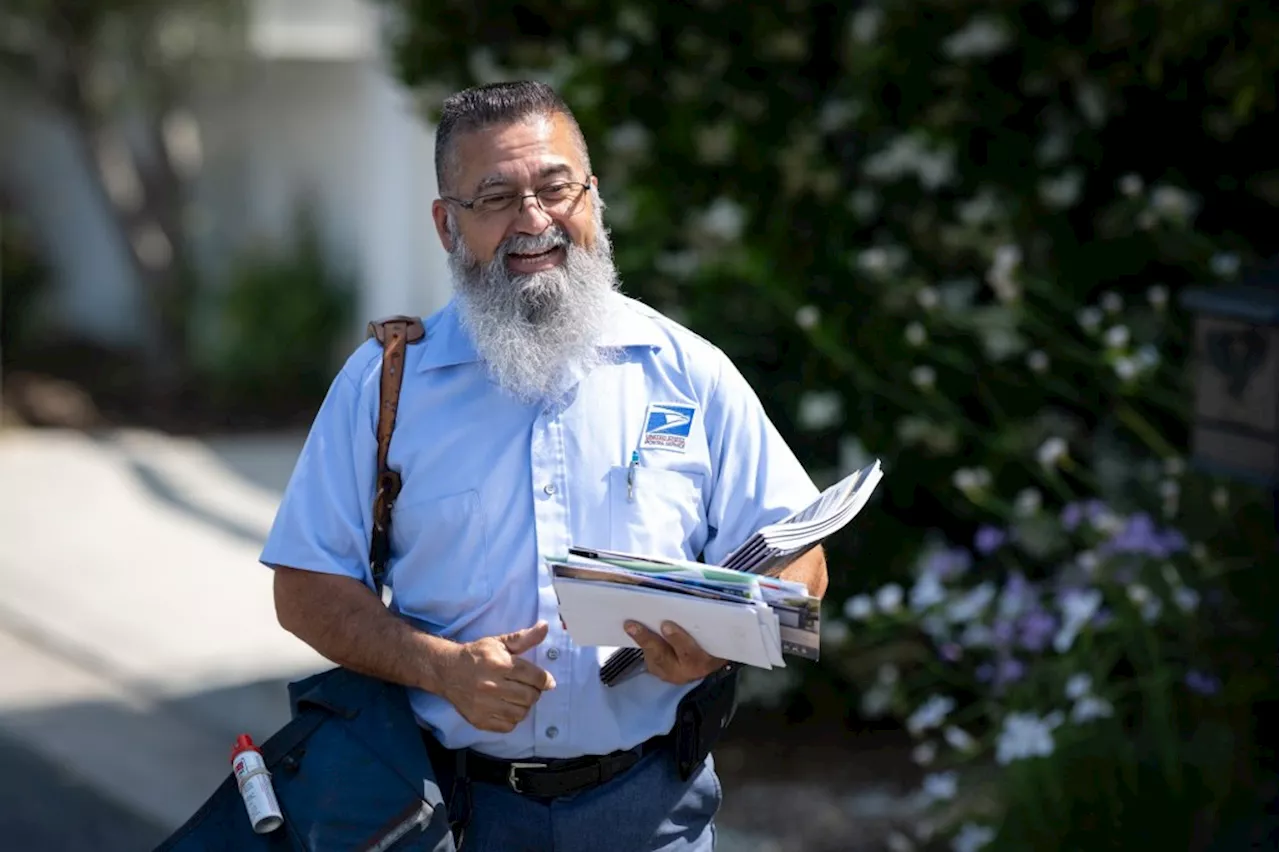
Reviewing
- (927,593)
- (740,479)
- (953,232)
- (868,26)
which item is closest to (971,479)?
(927,593)

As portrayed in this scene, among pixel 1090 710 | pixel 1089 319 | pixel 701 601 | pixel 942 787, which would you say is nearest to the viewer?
pixel 701 601

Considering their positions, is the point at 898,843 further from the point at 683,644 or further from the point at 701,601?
the point at 701,601

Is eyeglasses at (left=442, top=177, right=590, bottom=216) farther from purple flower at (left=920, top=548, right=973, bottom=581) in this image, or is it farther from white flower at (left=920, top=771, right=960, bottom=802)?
purple flower at (left=920, top=548, right=973, bottom=581)

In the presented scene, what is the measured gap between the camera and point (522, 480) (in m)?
2.68

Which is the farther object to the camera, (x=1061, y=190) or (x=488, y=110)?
(x=1061, y=190)

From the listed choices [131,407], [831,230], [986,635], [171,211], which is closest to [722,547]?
[986,635]

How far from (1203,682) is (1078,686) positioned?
372mm

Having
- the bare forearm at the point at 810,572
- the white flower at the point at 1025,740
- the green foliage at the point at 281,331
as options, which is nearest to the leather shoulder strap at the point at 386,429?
the bare forearm at the point at 810,572

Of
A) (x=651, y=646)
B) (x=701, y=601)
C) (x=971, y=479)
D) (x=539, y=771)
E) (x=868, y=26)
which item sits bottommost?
(x=971, y=479)

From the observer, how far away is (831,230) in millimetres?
5082

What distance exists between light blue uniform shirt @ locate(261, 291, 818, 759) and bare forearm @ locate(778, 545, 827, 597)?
8 centimetres

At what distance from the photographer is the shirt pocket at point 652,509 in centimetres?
266

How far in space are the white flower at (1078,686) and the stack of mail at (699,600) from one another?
5.39ft

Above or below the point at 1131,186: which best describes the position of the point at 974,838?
below
